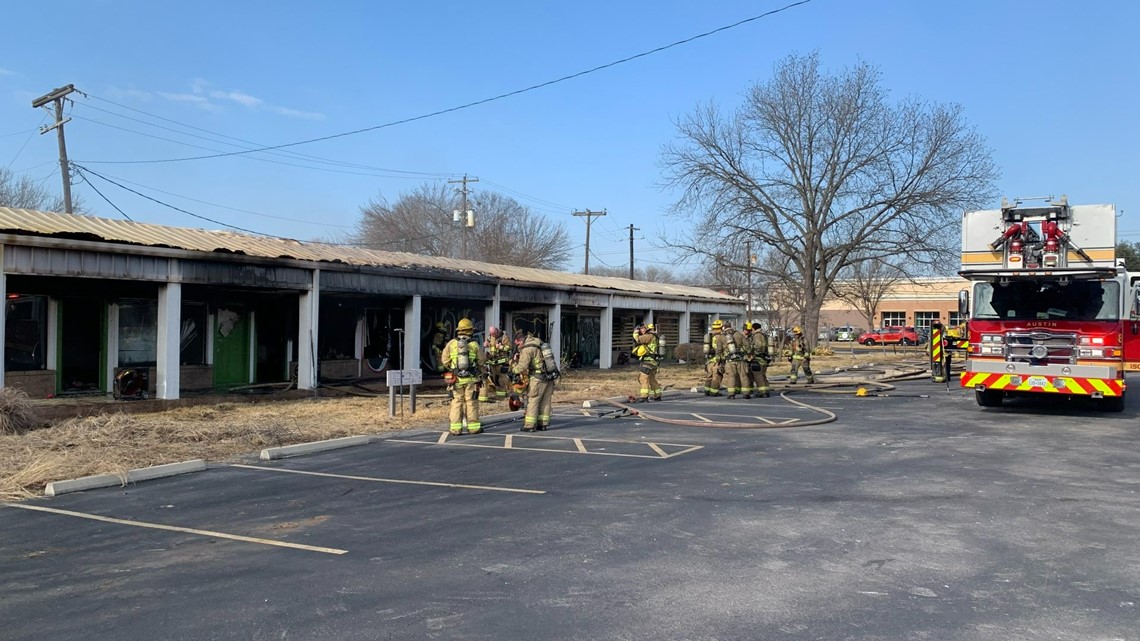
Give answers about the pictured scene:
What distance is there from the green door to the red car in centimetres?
4363

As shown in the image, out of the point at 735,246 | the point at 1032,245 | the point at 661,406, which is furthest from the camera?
the point at 735,246

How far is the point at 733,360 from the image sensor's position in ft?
62.6

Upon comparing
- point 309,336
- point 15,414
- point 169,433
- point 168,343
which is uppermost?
point 309,336

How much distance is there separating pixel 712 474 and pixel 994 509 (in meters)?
2.93

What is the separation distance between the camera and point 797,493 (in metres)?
8.30

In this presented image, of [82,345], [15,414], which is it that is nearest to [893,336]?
[82,345]

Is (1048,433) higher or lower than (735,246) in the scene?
lower

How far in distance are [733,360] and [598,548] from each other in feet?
43.8

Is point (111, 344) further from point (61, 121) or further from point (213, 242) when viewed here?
point (61, 121)

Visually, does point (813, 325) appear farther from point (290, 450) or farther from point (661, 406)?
point (290, 450)

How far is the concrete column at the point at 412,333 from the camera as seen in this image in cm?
2162

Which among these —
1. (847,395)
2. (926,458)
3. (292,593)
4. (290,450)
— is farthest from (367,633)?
(847,395)

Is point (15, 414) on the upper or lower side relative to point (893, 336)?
lower

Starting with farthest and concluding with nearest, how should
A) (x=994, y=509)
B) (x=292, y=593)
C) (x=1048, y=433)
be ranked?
1. (x=1048, y=433)
2. (x=994, y=509)
3. (x=292, y=593)
